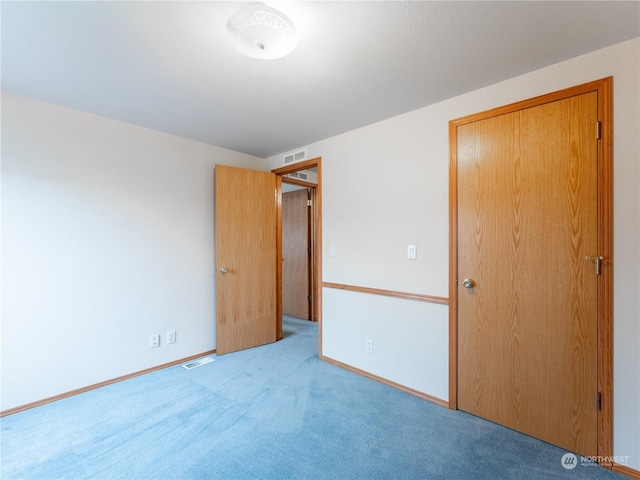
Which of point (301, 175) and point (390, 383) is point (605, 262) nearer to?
point (390, 383)

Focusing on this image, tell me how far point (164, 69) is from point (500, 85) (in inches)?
87.4

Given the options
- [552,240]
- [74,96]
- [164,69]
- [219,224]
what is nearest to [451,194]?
[552,240]

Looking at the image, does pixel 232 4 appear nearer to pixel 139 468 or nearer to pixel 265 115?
pixel 265 115

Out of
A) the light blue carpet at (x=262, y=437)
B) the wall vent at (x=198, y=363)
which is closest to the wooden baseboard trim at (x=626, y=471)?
the light blue carpet at (x=262, y=437)

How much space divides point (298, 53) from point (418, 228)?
152 centimetres

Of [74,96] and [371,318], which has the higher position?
[74,96]

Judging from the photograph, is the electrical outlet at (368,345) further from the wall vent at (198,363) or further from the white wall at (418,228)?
the wall vent at (198,363)

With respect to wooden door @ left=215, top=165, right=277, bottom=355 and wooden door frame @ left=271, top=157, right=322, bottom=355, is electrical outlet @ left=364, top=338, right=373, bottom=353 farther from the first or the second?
wooden door @ left=215, top=165, right=277, bottom=355

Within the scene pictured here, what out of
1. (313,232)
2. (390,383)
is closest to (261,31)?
(390,383)

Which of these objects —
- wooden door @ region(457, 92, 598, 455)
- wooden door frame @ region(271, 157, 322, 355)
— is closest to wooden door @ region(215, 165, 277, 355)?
wooden door frame @ region(271, 157, 322, 355)

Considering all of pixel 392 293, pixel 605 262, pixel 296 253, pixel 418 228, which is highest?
pixel 418 228

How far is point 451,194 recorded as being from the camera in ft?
7.00

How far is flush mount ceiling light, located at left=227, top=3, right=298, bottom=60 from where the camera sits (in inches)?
50.6

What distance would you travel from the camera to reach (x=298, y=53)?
1.63 meters
